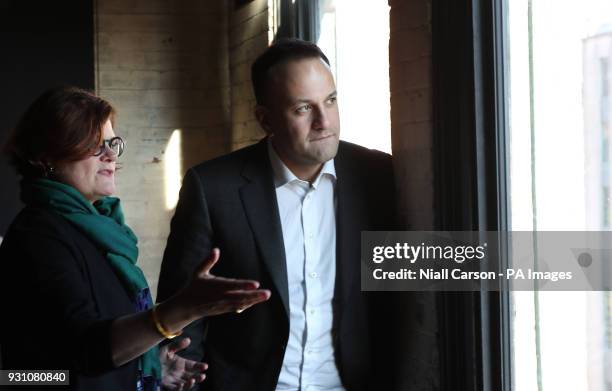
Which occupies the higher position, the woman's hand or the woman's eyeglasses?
the woman's eyeglasses

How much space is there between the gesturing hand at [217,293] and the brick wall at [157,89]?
11.2 feet

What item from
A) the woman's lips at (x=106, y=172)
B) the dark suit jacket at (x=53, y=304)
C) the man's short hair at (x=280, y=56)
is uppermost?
the man's short hair at (x=280, y=56)

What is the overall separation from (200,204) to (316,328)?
52cm

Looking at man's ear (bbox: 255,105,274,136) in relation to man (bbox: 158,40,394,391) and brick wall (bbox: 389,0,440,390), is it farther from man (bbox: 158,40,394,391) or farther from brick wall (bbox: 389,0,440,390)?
brick wall (bbox: 389,0,440,390)

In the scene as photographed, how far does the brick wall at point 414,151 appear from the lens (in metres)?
2.34

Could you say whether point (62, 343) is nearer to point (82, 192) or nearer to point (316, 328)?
point (82, 192)

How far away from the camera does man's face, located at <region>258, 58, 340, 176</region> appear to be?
2352 mm

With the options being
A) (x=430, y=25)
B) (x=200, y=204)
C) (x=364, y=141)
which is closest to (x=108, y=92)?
(x=364, y=141)

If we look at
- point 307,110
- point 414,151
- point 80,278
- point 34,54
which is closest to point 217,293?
point 80,278

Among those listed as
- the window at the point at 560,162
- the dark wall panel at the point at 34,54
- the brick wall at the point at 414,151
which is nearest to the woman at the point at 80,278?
the brick wall at the point at 414,151

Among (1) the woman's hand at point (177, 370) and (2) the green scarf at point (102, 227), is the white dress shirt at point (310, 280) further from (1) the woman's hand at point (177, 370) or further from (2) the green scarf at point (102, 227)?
(2) the green scarf at point (102, 227)

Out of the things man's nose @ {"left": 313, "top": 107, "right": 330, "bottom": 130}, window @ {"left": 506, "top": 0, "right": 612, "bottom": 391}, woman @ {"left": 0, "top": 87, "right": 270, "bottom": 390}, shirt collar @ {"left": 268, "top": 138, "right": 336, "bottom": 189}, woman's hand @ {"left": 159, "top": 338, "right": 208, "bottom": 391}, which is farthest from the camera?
shirt collar @ {"left": 268, "top": 138, "right": 336, "bottom": 189}

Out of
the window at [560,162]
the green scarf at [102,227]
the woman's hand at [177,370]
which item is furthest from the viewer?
the woman's hand at [177,370]

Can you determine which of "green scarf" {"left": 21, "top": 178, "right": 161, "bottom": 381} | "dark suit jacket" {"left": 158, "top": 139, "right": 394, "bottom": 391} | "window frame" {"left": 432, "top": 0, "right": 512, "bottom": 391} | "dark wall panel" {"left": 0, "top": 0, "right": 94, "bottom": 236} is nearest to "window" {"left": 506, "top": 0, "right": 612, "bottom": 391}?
"window frame" {"left": 432, "top": 0, "right": 512, "bottom": 391}
